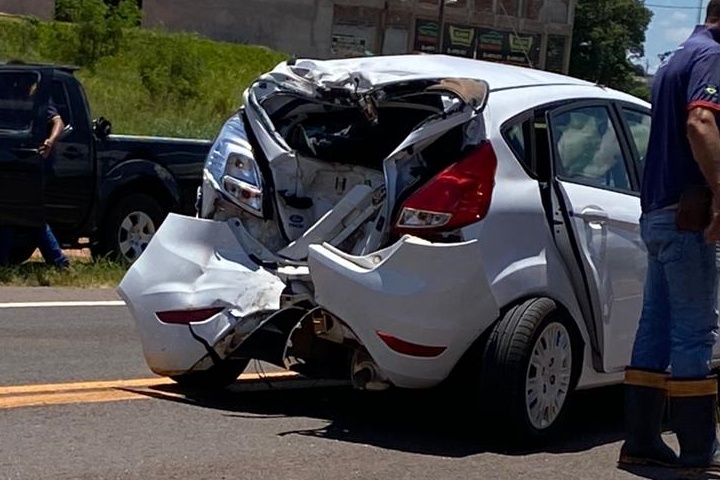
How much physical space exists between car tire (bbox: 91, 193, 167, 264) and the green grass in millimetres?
529

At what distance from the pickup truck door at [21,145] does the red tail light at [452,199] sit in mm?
6548

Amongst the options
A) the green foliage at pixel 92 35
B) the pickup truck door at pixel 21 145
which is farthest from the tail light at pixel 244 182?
the green foliage at pixel 92 35

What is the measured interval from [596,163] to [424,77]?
1101 mm

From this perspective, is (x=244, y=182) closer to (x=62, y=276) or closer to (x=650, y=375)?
(x=650, y=375)

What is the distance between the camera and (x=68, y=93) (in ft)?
42.3

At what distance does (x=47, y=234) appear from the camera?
41.1 feet

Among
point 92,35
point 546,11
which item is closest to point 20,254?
point 92,35

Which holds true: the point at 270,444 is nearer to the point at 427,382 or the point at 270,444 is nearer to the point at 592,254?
the point at 427,382

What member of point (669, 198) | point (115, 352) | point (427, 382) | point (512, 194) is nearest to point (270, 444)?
point (427, 382)

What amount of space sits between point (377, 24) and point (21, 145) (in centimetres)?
5852

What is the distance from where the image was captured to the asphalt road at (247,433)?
5773 millimetres

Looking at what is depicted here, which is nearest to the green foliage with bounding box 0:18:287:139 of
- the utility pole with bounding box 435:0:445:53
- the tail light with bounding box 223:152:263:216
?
the tail light with bounding box 223:152:263:216

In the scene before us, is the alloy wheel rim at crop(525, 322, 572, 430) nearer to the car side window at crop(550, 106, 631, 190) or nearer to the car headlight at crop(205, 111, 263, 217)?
the car side window at crop(550, 106, 631, 190)

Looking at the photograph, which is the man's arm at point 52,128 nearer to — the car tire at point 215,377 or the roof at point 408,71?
the car tire at point 215,377
